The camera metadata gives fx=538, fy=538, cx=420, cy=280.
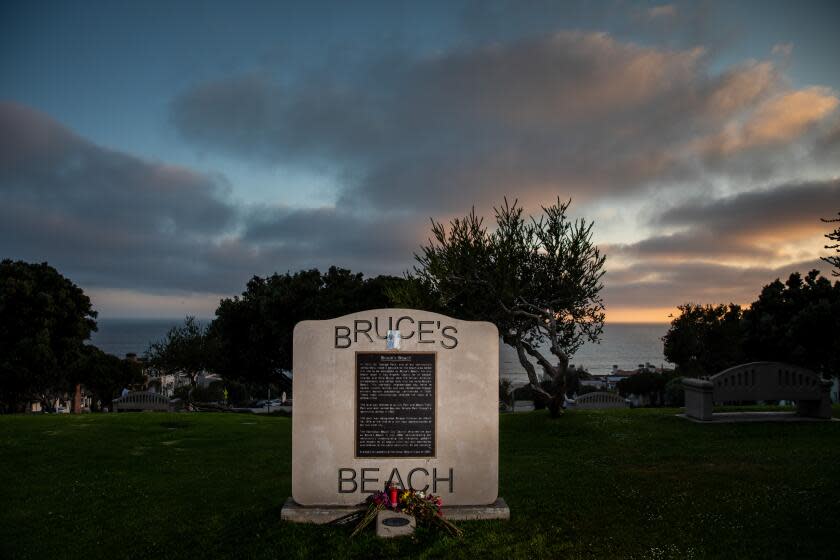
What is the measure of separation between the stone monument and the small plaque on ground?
0.06 ft

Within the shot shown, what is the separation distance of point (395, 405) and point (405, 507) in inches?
71.1

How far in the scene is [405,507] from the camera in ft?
31.7

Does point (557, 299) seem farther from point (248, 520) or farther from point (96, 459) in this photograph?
point (96, 459)

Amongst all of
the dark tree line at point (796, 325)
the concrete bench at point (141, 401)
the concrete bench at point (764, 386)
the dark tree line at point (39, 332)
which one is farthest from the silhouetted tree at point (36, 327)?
the dark tree line at point (796, 325)

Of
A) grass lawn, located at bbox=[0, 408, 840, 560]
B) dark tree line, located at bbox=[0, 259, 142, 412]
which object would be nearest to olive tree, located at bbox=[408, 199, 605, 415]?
grass lawn, located at bbox=[0, 408, 840, 560]

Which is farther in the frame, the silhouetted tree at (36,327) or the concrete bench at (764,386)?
the silhouetted tree at (36,327)

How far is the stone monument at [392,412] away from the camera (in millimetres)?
10164

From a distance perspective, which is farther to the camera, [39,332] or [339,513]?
[39,332]

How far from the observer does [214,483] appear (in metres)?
13.1

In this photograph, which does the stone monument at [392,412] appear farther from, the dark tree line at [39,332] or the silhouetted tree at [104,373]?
the silhouetted tree at [104,373]

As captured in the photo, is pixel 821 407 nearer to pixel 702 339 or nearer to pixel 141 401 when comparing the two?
pixel 702 339

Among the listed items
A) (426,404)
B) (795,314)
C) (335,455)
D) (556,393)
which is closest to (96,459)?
(335,455)

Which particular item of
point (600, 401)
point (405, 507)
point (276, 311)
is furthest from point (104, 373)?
point (405, 507)

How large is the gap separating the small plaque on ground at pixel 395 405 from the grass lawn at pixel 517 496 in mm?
1605
